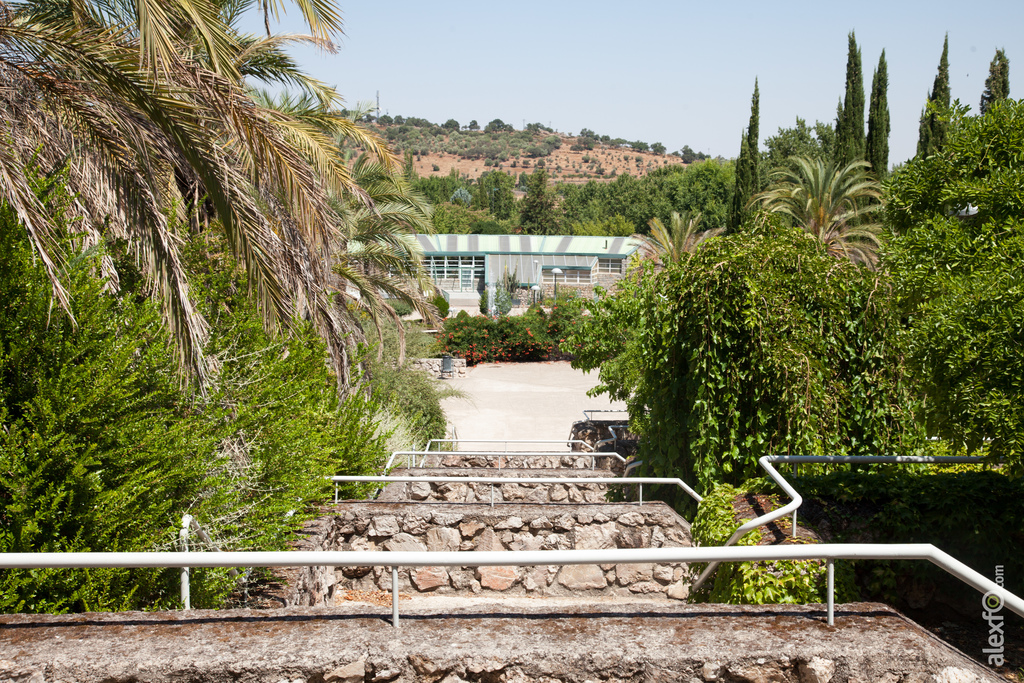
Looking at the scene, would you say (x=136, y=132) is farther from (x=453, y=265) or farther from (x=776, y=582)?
(x=453, y=265)

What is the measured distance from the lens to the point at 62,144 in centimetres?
607

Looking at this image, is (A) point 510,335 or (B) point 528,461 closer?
(B) point 528,461

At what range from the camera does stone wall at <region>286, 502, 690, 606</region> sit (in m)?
6.49

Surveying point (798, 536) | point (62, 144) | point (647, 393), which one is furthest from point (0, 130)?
point (798, 536)

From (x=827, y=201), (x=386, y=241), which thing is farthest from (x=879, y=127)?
(x=386, y=241)

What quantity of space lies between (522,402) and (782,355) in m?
19.6

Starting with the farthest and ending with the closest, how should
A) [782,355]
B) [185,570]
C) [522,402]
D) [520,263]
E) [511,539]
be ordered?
[520,263] → [522,402] → [511,539] → [782,355] → [185,570]

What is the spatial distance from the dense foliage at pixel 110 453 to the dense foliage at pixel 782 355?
359 centimetres

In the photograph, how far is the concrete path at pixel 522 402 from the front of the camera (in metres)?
20.7

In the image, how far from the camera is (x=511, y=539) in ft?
22.3

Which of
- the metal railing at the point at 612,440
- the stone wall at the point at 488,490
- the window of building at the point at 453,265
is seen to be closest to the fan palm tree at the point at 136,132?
the stone wall at the point at 488,490

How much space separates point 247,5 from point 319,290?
16.1 feet

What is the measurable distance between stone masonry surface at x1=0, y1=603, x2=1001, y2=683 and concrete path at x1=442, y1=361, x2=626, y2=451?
14407mm

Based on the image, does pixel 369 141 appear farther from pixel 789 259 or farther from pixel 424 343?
pixel 424 343
